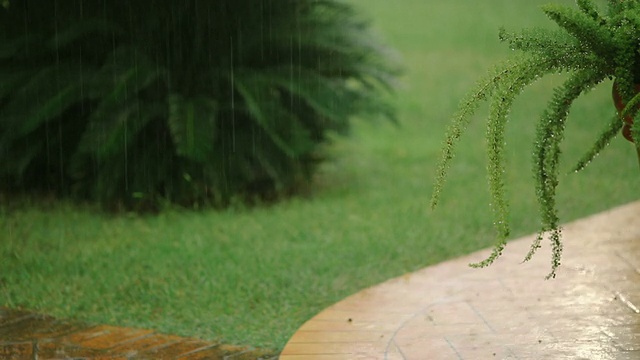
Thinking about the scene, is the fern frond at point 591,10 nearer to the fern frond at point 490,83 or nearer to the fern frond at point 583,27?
the fern frond at point 583,27

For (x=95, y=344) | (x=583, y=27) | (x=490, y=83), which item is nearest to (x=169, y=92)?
(x=95, y=344)

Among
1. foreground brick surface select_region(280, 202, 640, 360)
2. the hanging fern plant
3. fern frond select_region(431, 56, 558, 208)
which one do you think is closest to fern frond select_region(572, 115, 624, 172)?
the hanging fern plant

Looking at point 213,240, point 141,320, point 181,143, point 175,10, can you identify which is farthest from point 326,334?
point 175,10

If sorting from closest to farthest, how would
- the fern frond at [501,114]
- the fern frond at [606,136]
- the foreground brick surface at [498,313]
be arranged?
the fern frond at [501,114], the fern frond at [606,136], the foreground brick surface at [498,313]

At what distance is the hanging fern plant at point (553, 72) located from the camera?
286 cm

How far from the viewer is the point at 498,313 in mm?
3893

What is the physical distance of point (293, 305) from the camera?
4.38 m

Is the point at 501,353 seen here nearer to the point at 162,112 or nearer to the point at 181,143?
the point at 181,143

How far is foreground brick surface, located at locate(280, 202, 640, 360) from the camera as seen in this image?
3.49 m

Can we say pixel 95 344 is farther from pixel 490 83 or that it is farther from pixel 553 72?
pixel 553 72

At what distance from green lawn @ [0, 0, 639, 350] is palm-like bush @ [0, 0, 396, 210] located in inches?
11.0

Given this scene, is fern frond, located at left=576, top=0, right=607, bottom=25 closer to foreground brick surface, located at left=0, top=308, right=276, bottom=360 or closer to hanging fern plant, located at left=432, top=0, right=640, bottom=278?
hanging fern plant, located at left=432, top=0, right=640, bottom=278

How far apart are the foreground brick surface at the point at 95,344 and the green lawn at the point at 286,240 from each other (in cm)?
11

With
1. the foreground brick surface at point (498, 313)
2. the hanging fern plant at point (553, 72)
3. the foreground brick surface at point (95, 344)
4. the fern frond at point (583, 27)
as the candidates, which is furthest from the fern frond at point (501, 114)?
the foreground brick surface at point (95, 344)
